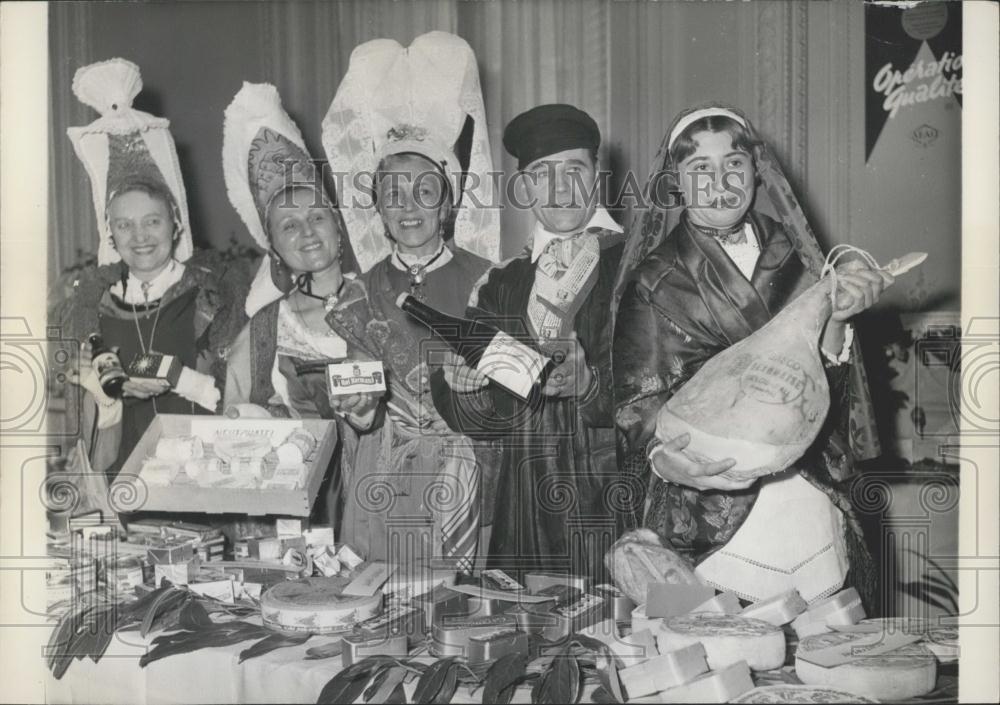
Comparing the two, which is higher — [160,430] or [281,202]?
[281,202]

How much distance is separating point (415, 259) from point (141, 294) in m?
0.92

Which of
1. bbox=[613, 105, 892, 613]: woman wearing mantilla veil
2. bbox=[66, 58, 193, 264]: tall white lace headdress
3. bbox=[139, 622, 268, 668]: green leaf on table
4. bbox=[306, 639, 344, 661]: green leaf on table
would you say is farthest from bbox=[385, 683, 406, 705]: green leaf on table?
bbox=[66, 58, 193, 264]: tall white lace headdress

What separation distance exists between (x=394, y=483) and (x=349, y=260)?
0.72 m

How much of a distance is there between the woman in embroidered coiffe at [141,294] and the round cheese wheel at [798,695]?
1.88 m

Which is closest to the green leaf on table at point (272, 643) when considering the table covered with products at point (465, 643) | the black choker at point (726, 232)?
the table covered with products at point (465, 643)

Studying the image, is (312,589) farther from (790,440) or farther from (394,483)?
(790,440)

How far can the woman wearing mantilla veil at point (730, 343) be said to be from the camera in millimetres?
2771

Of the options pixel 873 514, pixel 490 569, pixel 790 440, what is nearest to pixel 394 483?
pixel 490 569

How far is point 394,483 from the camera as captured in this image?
10.2 ft

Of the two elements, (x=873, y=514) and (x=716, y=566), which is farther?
(x=873, y=514)

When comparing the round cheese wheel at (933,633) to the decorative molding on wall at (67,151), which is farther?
the decorative molding on wall at (67,151)

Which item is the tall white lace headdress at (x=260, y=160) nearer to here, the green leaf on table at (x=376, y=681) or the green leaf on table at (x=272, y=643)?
the green leaf on table at (x=272, y=643)

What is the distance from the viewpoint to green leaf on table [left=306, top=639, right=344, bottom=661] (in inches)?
99.4

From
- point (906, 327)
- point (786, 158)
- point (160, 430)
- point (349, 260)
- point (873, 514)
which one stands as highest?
point (786, 158)
